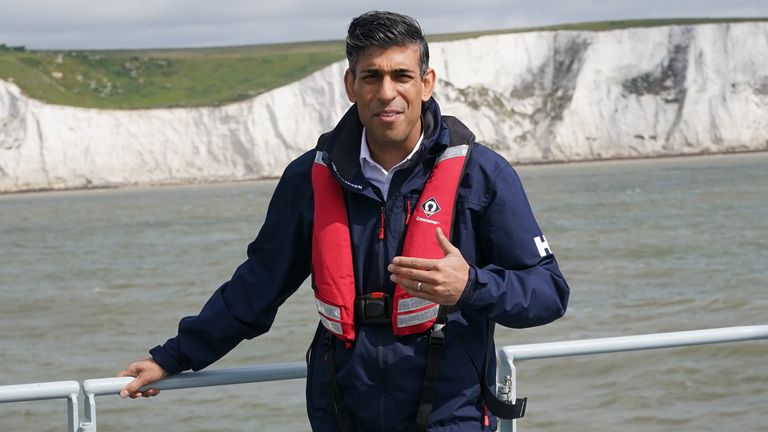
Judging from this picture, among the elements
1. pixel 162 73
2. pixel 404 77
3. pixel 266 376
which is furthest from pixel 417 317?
pixel 162 73

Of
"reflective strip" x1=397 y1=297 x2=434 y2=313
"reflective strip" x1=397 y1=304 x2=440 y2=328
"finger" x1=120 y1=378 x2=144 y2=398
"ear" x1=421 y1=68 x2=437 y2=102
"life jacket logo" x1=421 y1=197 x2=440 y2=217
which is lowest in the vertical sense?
"finger" x1=120 y1=378 x2=144 y2=398

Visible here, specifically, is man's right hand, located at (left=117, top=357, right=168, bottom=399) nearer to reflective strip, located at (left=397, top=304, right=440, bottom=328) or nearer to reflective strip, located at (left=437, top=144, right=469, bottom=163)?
reflective strip, located at (left=397, top=304, right=440, bottom=328)

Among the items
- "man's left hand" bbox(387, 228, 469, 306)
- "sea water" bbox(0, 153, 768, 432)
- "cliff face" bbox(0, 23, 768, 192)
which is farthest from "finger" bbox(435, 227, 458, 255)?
"cliff face" bbox(0, 23, 768, 192)

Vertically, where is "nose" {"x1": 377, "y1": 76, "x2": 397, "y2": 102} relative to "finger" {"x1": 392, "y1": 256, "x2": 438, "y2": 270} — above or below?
above

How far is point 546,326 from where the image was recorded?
14.2 m

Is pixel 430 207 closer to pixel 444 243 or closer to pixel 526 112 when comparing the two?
pixel 444 243

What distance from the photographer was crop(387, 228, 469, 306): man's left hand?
105 inches

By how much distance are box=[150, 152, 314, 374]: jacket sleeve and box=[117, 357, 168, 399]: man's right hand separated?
0.02m

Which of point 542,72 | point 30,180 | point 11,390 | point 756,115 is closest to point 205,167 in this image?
point 30,180

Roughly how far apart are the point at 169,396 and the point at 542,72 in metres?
62.7

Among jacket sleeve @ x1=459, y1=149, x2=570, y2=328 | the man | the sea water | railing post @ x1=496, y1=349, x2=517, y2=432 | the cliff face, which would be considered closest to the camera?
jacket sleeve @ x1=459, y1=149, x2=570, y2=328

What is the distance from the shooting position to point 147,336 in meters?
14.9

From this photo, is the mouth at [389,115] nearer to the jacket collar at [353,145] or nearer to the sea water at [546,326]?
the jacket collar at [353,145]

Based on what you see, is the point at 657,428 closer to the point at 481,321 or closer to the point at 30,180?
the point at 481,321
